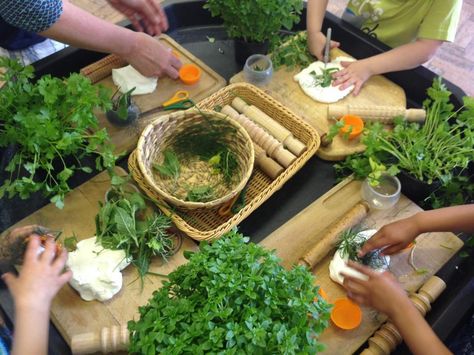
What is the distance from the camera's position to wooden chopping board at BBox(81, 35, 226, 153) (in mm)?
1220

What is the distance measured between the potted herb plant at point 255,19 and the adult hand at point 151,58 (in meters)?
0.19

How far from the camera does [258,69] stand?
1.36 meters

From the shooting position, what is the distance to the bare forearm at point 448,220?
3.25 ft

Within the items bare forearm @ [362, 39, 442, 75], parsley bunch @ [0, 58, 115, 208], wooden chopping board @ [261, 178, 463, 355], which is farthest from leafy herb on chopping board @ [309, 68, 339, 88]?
parsley bunch @ [0, 58, 115, 208]

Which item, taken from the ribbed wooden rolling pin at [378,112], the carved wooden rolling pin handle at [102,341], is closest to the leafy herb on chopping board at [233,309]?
the carved wooden rolling pin handle at [102,341]

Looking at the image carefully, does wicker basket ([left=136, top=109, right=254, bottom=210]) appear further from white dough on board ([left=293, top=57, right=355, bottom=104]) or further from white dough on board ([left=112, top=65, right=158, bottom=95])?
white dough on board ([left=293, top=57, right=355, bottom=104])

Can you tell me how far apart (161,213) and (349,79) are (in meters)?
0.72

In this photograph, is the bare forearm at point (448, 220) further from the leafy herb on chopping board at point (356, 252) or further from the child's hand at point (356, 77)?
the child's hand at point (356, 77)

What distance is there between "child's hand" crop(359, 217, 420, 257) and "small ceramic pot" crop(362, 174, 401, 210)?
11cm

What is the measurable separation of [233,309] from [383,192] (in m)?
0.64

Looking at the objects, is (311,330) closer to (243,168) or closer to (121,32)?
(243,168)

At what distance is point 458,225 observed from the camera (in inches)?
39.3

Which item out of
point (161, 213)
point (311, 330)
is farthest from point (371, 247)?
point (161, 213)

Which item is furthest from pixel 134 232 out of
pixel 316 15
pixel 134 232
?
pixel 316 15
